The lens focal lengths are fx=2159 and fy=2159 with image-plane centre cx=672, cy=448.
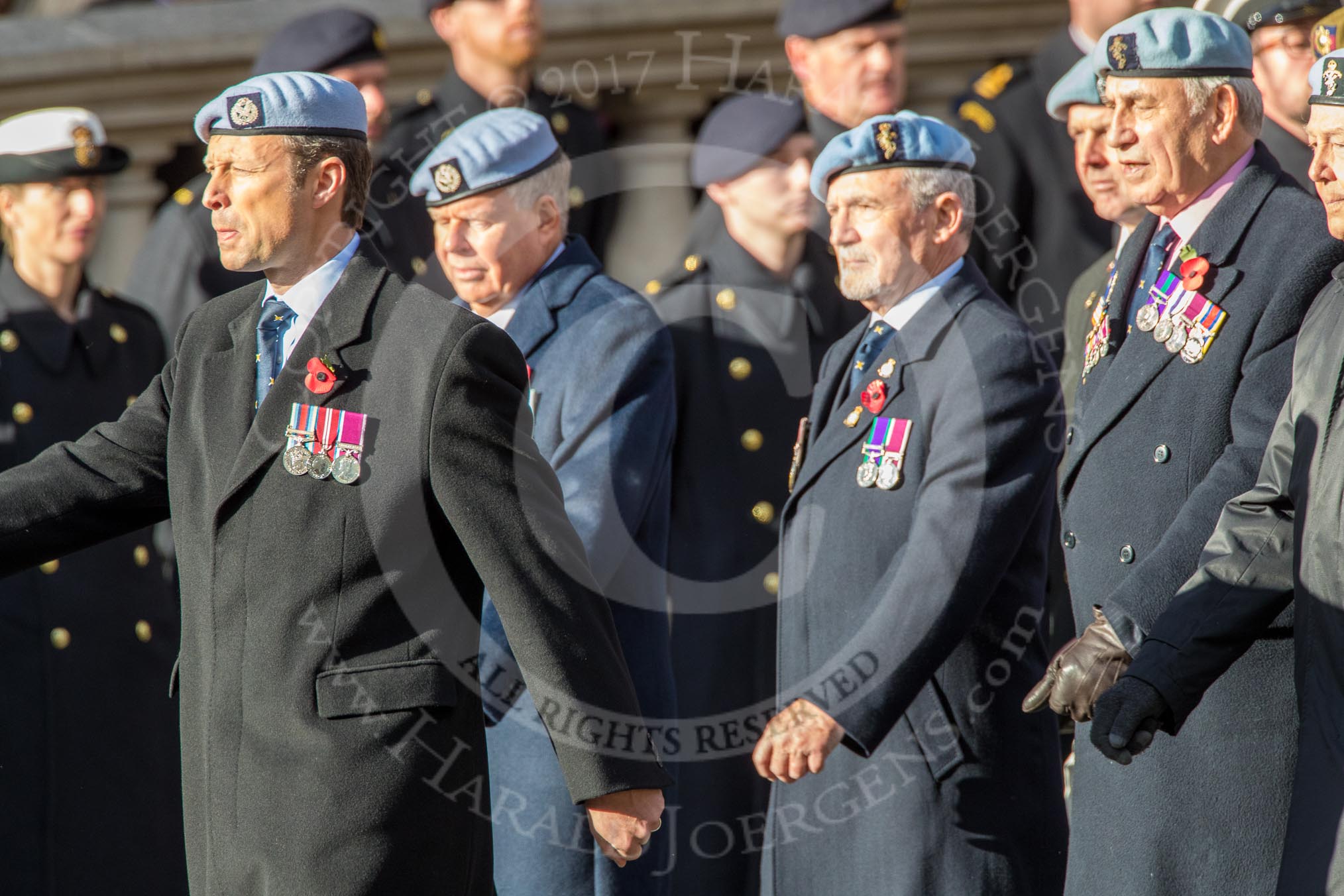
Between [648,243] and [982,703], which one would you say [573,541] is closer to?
[982,703]

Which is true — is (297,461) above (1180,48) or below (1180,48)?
below

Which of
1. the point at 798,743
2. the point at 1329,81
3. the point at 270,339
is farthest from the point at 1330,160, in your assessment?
the point at 270,339

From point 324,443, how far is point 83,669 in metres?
2.52

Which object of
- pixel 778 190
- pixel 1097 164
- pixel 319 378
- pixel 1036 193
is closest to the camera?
pixel 319 378

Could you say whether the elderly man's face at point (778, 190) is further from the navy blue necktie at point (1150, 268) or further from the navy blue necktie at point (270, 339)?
the navy blue necktie at point (270, 339)

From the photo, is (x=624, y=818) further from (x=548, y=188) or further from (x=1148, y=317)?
(x=548, y=188)

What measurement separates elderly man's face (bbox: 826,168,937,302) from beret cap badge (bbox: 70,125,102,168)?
7.62ft

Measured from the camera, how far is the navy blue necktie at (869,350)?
4.79 m

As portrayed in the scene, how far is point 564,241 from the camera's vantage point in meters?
5.43

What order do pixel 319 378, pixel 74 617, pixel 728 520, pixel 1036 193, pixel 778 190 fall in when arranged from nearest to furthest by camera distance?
pixel 319 378, pixel 728 520, pixel 74 617, pixel 778 190, pixel 1036 193

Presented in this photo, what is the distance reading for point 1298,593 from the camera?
3598 millimetres

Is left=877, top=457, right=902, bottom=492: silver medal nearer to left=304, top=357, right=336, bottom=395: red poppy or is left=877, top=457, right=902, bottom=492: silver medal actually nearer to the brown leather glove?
the brown leather glove

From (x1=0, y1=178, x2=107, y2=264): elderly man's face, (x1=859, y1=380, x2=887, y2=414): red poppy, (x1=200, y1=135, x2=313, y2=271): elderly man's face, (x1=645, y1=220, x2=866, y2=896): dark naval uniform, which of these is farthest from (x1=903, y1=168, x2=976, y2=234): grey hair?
(x1=0, y1=178, x2=107, y2=264): elderly man's face

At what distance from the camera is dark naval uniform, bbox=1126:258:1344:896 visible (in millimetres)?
3443
